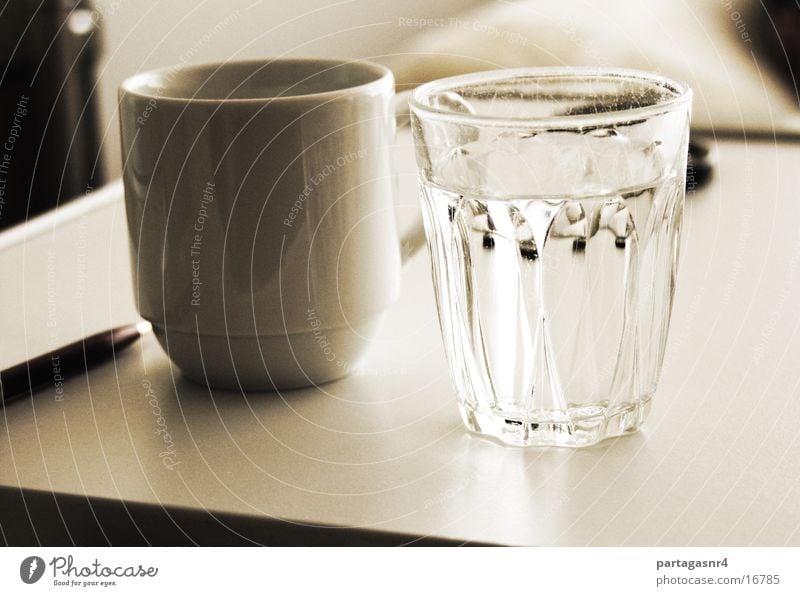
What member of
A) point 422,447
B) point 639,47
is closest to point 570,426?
point 422,447

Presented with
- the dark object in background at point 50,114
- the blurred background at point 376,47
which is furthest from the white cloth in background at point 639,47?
the dark object in background at point 50,114

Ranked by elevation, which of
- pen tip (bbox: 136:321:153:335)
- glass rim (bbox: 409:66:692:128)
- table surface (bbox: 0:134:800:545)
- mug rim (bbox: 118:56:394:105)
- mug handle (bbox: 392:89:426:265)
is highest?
mug rim (bbox: 118:56:394:105)

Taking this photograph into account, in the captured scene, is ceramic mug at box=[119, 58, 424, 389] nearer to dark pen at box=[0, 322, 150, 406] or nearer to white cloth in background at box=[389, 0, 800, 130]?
dark pen at box=[0, 322, 150, 406]

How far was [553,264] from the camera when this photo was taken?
0.65 feet

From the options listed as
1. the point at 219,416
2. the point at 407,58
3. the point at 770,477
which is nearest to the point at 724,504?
the point at 770,477

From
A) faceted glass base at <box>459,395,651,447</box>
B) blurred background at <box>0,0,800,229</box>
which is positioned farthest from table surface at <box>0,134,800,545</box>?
blurred background at <box>0,0,800,229</box>

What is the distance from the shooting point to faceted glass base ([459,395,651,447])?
20 centimetres

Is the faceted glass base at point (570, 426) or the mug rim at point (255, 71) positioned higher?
the mug rim at point (255, 71)

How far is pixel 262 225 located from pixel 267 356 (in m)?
0.03

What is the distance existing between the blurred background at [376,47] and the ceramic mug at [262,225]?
5.3 inches

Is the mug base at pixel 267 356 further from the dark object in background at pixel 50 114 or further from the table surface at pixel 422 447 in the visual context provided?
the dark object in background at pixel 50 114

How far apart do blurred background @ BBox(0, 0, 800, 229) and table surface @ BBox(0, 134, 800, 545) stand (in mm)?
116

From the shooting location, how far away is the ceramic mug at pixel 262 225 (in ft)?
0.67
